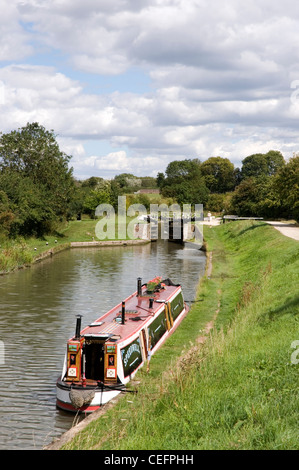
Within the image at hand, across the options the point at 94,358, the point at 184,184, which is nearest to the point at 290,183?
the point at 94,358

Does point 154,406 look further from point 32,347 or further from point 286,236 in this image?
point 286,236

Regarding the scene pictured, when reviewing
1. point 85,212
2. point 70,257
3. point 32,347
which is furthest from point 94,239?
point 32,347

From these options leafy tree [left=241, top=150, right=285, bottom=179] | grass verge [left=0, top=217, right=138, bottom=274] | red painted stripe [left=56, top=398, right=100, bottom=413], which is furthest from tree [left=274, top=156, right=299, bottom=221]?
leafy tree [left=241, top=150, right=285, bottom=179]

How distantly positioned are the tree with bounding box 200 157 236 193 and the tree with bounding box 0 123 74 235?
84948 mm

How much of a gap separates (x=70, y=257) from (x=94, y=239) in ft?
39.6

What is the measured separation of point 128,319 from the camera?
20.2 meters

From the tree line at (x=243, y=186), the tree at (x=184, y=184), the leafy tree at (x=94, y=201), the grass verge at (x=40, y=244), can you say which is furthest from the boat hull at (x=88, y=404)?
the tree at (x=184, y=184)

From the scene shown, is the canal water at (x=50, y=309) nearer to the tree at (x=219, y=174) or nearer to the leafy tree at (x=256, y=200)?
the leafy tree at (x=256, y=200)

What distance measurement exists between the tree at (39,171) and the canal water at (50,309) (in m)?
5.61

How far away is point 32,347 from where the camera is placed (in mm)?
22375

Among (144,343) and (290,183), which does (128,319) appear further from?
(290,183)

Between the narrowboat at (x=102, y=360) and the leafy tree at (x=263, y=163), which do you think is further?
the leafy tree at (x=263, y=163)

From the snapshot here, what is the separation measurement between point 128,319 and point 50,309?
34.3 ft

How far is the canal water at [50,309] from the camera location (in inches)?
619
